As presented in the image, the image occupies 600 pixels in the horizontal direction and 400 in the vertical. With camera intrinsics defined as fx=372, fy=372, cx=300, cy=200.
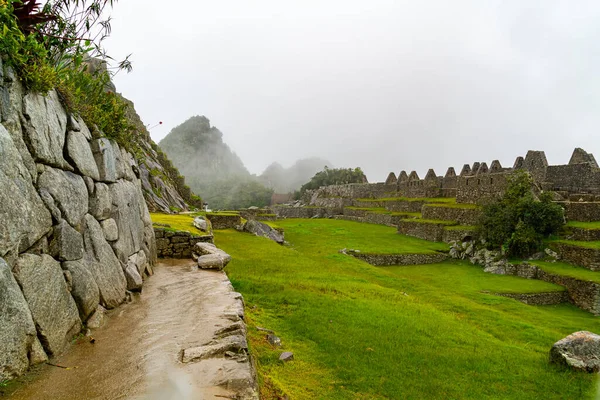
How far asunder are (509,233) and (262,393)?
23.9 metres

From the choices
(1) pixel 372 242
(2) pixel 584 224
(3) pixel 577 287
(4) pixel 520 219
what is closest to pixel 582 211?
(2) pixel 584 224

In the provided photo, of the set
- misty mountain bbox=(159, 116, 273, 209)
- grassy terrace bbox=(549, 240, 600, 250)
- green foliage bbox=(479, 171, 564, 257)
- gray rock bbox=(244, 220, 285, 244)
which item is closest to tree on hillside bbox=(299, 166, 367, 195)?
misty mountain bbox=(159, 116, 273, 209)

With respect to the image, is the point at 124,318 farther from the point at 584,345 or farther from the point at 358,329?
the point at 584,345

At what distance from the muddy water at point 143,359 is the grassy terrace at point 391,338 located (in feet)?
3.52

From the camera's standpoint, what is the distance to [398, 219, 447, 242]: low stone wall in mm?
30859

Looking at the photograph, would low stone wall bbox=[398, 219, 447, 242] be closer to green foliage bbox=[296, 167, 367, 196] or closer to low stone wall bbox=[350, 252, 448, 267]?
low stone wall bbox=[350, 252, 448, 267]

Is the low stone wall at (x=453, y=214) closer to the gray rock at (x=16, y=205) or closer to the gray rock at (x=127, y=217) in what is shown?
the gray rock at (x=127, y=217)

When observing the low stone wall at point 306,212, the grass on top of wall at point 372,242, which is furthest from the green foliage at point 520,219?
the low stone wall at point 306,212

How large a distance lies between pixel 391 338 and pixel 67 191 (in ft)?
22.5

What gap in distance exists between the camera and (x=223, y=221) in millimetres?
24828

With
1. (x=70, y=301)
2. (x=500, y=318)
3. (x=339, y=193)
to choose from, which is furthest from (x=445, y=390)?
(x=339, y=193)

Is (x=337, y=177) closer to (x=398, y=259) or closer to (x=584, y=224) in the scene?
(x=398, y=259)

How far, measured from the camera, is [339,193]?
6769cm

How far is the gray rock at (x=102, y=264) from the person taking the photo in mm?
5777
